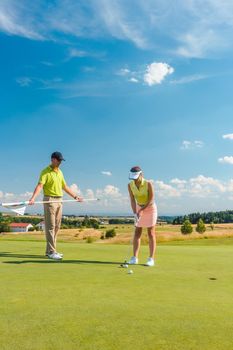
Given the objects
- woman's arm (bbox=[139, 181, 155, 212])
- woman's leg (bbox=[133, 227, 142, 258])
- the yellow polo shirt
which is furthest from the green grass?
the yellow polo shirt

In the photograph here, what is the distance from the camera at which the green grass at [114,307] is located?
3.30 m

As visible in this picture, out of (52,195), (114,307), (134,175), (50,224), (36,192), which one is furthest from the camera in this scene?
(52,195)

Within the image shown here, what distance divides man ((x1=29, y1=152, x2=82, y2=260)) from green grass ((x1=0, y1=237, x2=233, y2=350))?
1536 mm

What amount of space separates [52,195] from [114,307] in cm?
528

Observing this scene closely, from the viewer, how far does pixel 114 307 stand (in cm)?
429

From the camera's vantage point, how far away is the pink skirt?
8.23m

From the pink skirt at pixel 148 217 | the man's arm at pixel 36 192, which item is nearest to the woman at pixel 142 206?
the pink skirt at pixel 148 217

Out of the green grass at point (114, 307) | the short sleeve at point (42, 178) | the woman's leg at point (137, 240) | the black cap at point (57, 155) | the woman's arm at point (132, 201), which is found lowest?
the green grass at point (114, 307)

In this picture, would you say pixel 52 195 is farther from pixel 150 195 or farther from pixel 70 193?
pixel 150 195

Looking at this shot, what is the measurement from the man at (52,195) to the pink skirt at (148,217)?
6.47 feet

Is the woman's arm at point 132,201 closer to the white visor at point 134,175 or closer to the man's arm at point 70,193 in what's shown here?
the white visor at point 134,175

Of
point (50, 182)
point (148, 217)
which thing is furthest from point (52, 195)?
point (148, 217)

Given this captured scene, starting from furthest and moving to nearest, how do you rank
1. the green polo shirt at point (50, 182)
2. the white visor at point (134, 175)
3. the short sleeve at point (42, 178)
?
the green polo shirt at point (50, 182) < the short sleeve at point (42, 178) < the white visor at point (134, 175)

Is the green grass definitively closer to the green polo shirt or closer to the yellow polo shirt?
the yellow polo shirt
